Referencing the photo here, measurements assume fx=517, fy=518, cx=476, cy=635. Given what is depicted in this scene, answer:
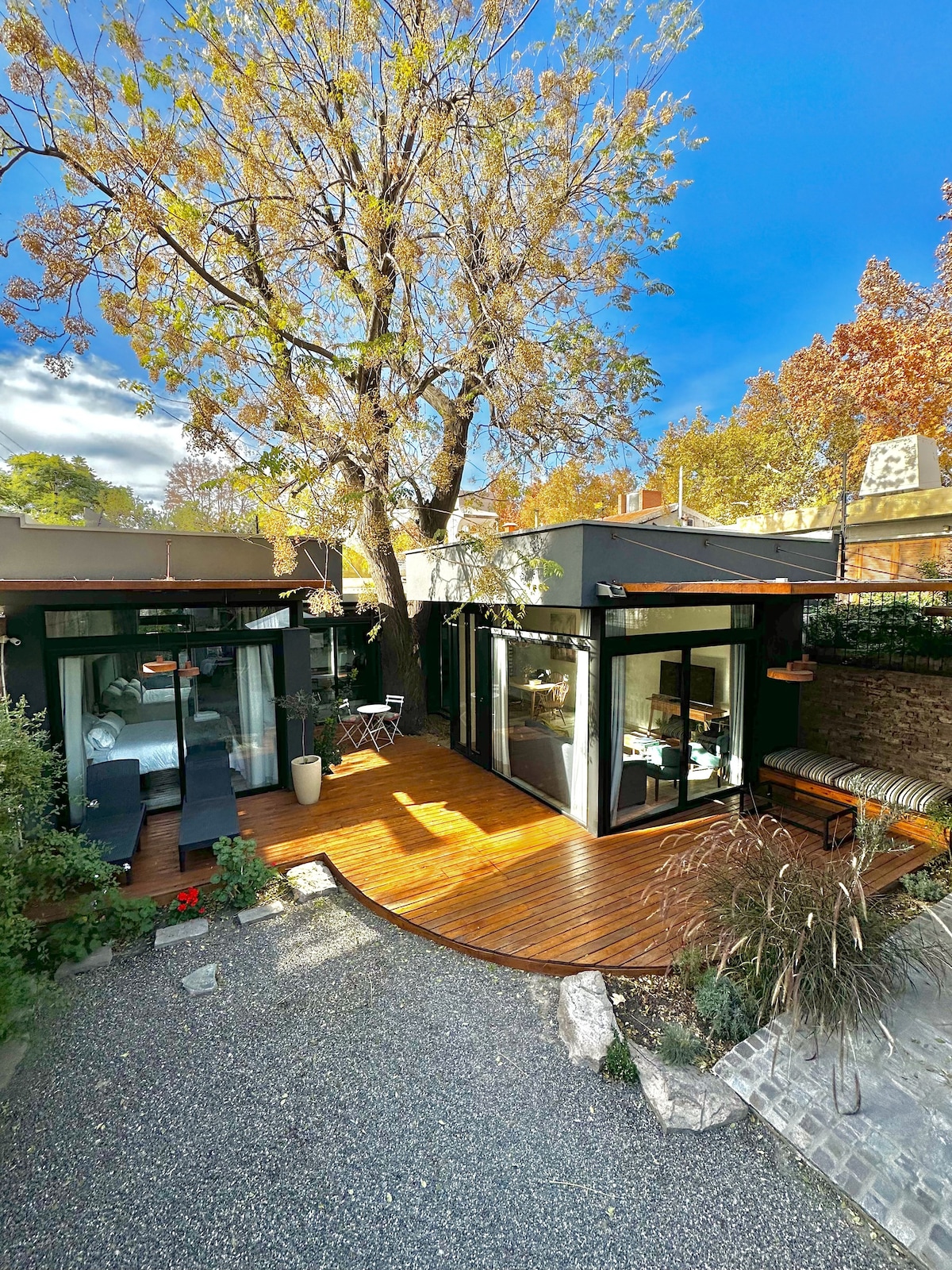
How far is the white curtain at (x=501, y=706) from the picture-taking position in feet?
25.1

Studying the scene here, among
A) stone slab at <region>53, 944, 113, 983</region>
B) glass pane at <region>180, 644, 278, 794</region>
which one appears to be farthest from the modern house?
stone slab at <region>53, 944, 113, 983</region>

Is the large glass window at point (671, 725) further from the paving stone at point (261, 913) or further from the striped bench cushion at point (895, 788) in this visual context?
the paving stone at point (261, 913)

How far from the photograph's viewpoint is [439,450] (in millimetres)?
8922

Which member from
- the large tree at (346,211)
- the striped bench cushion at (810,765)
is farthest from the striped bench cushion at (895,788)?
the large tree at (346,211)

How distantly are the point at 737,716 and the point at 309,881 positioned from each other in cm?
562

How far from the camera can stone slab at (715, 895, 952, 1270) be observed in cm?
240

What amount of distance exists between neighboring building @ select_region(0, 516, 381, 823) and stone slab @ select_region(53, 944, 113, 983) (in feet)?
6.95

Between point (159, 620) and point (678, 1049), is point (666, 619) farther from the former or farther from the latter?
point (159, 620)

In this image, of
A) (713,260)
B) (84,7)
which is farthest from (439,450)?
(713,260)

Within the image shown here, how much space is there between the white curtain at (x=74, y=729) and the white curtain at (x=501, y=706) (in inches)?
204

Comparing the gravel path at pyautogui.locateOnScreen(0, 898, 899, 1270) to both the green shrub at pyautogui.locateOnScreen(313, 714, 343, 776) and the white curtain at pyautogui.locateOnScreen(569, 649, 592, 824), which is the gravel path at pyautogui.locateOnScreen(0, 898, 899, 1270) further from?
the green shrub at pyautogui.locateOnScreen(313, 714, 343, 776)

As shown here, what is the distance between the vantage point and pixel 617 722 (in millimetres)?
5898

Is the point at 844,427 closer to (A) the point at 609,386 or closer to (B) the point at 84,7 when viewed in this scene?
(A) the point at 609,386

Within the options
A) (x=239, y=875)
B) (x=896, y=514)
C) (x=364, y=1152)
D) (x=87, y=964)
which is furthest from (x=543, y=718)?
(x=896, y=514)
